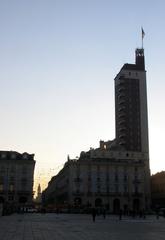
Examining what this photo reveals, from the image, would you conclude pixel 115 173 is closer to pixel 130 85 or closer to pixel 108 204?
pixel 108 204

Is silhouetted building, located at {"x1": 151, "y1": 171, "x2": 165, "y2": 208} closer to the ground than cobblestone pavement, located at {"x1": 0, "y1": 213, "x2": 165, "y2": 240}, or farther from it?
farther from it

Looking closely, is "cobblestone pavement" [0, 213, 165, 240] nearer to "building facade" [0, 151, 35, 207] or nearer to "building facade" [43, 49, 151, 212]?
"building facade" [0, 151, 35, 207]

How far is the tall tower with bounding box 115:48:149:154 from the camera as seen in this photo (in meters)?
156

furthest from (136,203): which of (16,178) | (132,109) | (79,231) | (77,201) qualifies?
(79,231)

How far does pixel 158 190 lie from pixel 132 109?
33433mm

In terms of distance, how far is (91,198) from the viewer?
131125mm

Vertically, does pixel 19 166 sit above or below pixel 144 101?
below

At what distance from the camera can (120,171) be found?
5384 inches

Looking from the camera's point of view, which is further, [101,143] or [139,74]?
[101,143]

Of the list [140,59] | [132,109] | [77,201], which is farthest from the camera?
[140,59]

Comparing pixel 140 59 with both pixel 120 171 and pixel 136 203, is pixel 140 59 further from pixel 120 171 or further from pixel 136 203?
pixel 136 203

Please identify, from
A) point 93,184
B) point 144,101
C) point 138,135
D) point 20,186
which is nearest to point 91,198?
point 93,184

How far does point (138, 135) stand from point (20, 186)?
5234cm

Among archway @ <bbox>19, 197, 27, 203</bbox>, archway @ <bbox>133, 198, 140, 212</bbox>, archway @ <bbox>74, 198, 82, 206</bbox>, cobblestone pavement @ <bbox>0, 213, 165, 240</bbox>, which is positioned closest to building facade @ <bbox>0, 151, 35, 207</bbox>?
archway @ <bbox>19, 197, 27, 203</bbox>
